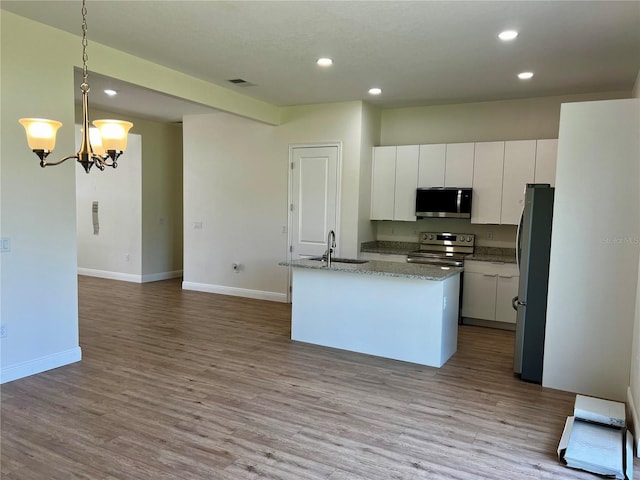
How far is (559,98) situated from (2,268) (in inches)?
247

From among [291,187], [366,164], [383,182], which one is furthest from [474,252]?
[291,187]

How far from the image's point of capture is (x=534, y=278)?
3961 mm

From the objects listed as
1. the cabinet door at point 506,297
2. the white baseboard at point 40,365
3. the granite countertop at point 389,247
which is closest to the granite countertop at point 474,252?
the granite countertop at point 389,247

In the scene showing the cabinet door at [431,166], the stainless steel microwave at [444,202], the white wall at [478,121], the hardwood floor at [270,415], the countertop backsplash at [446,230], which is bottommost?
the hardwood floor at [270,415]

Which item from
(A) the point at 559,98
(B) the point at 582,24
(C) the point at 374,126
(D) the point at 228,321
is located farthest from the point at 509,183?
(D) the point at 228,321

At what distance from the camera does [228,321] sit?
577 cm

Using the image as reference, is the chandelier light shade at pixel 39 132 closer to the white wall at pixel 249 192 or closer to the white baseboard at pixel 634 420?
the white baseboard at pixel 634 420

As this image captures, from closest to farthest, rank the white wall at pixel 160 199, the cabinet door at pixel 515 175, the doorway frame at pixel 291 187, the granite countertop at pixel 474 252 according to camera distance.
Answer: the cabinet door at pixel 515 175, the granite countertop at pixel 474 252, the doorway frame at pixel 291 187, the white wall at pixel 160 199

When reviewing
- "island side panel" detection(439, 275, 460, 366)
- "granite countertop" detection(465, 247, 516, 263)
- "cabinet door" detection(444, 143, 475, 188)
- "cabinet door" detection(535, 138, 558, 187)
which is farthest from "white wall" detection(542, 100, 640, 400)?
"cabinet door" detection(444, 143, 475, 188)

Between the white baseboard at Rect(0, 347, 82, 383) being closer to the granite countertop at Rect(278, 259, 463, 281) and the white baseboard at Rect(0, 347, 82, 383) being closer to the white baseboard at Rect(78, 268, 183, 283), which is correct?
the granite countertop at Rect(278, 259, 463, 281)

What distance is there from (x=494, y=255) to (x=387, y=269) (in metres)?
2.24

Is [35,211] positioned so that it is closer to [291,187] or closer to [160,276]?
[291,187]

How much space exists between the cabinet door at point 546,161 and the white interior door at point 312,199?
8.47 feet

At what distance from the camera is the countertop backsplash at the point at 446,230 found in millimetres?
6168
